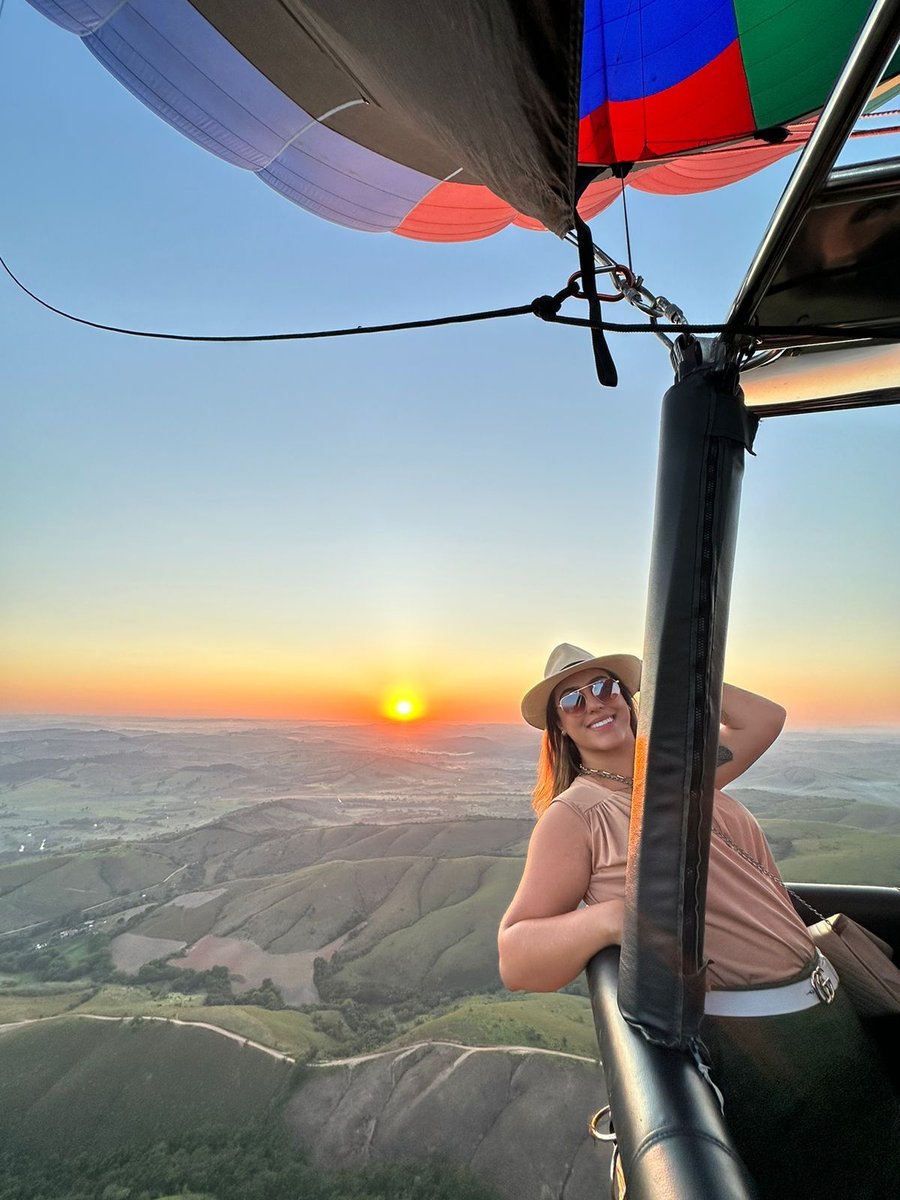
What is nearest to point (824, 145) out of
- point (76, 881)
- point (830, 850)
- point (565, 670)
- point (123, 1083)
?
point (565, 670)

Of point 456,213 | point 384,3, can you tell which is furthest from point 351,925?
point 384,3

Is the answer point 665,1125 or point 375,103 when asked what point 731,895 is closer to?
point 665,1125

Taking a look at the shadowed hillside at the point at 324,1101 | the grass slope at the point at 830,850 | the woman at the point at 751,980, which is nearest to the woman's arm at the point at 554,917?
the woman at the point at 751,980

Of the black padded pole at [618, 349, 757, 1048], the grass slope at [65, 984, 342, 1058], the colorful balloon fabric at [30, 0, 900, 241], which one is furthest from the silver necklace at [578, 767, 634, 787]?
the grass slope at [65, 984, 342, 1058]

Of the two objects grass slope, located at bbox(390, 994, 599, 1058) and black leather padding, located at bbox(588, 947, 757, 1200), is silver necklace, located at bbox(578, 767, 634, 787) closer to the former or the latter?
black leather padding, located at bbox(588, 947, 757, 1200)

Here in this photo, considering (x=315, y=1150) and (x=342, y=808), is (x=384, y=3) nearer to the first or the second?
(x=315, y=1150)
